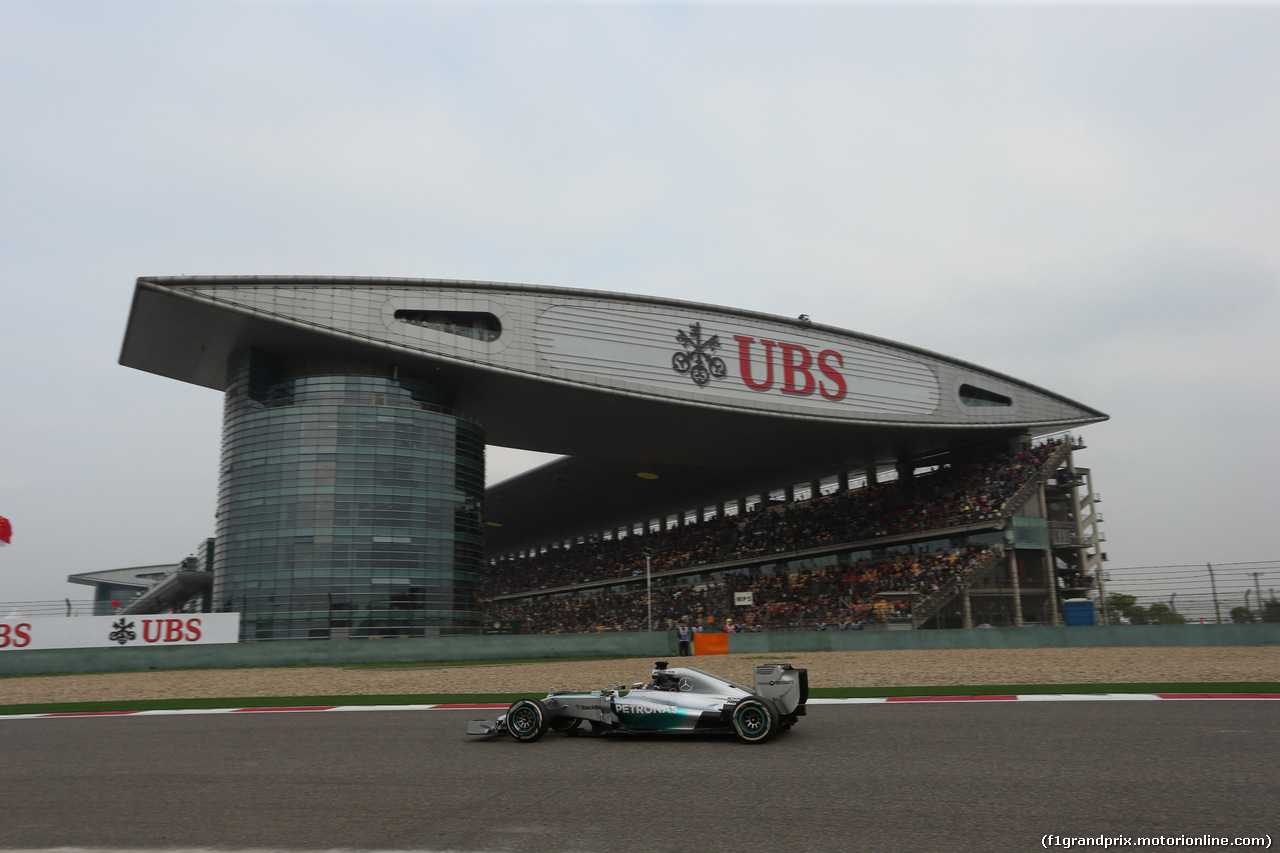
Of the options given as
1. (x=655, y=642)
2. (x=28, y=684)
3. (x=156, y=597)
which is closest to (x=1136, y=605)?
(x=655, y=642)

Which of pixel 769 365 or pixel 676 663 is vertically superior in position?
pixel 769 365

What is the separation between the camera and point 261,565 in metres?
37.9

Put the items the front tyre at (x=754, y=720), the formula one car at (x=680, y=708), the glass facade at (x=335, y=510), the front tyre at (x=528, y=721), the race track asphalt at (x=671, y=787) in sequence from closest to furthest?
the race track asphalt at (x=671, y=787) → the front tyre at (x=754, y=720) → the formula one car at (x=680, y=708) → the front tyre at (x=528, y=721) → the glass facade at (x=335, y=510)

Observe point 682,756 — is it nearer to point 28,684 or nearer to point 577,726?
point 577,726

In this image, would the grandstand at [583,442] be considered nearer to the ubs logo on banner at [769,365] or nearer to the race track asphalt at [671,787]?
the ubs logo on banner at [769,365]

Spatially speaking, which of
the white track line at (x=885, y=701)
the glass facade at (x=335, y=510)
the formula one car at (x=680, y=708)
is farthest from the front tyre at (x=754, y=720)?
the glass facade at (x=335, y=510)

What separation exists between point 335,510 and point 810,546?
3024cm

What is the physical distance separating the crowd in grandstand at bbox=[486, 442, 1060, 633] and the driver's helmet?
28.9 metres

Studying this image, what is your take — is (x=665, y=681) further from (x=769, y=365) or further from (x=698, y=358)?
(x=769, y=365)

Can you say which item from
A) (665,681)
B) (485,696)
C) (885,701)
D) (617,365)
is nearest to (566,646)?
(485,696)

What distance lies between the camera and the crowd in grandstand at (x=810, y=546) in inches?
1833

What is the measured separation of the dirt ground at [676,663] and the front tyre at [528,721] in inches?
271

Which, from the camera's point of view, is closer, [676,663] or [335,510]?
[676,663]

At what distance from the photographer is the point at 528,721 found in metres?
11.2
